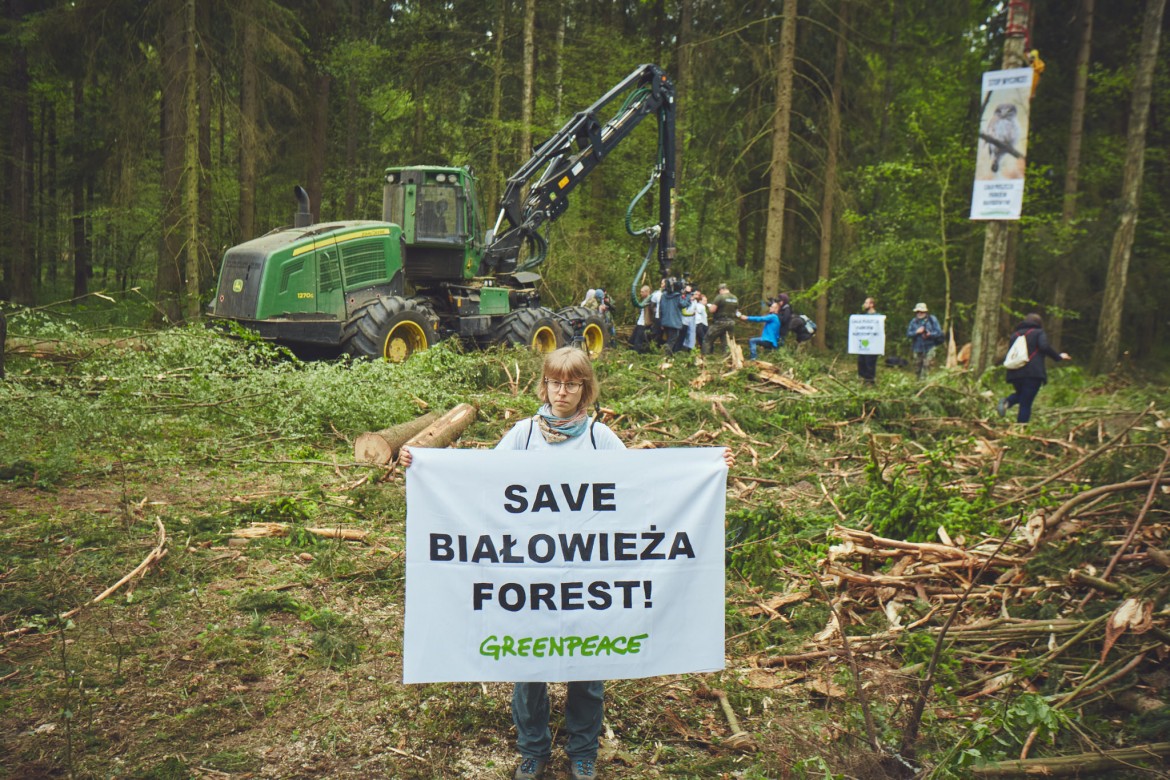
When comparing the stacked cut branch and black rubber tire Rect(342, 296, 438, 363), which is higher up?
black rubber tire Rect(342, 296, 438, 363)

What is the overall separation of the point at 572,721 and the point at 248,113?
61.7ft

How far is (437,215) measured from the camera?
14.2 meters

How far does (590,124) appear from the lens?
52.7 ft

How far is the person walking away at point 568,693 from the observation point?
11.2 feet

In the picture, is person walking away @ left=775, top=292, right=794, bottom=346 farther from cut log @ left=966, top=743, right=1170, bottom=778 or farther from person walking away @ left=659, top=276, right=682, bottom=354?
cut log @ left=966, top=743, right=1170, bottom=778

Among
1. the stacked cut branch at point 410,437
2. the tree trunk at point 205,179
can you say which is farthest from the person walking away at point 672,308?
the tree trunk at point 205,179

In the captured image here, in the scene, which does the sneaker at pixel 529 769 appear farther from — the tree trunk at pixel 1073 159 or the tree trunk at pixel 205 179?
the tree trunk at pixel 1073 159

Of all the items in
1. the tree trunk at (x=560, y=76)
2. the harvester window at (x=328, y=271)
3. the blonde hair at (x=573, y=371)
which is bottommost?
the blonde hair at (x=573, y=371)

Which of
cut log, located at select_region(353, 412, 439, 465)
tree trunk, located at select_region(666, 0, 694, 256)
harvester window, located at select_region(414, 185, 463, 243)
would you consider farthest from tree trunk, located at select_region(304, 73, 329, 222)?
cut log, located at select_region(353, 412, 439, 465)

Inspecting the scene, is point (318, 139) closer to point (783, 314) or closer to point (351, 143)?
point (351, 143)

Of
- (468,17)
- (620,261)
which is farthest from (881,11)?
(468,17)

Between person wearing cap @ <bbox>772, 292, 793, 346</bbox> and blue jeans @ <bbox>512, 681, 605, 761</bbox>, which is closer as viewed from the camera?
blue jeans @ <bbox>512, 681, 605, 761</bbox>

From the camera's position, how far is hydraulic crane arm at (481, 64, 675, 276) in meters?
15.4

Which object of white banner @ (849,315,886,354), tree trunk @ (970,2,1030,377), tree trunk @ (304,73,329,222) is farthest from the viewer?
tree trunk @ (304,73,329,222)
